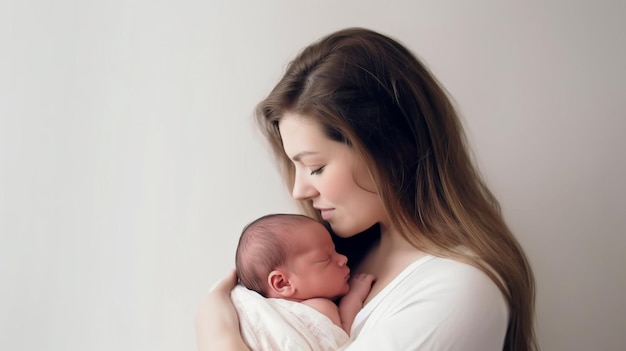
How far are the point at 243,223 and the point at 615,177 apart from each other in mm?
1135

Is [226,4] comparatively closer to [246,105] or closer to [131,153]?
[246,105]

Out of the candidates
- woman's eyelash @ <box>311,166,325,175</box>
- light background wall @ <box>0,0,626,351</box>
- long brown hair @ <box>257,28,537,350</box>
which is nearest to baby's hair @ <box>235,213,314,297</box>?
woman's eyelash @ <box>311,166,325,175</box>

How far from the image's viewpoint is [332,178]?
1328mm

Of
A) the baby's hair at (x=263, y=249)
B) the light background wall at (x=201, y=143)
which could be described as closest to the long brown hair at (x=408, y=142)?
the baby's hair at (x=263, y=249)

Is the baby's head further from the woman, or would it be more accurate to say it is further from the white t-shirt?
the white t-shirt

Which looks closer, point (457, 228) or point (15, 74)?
point (457, 228)

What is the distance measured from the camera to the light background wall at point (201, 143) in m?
1.69

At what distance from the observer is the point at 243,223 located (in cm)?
178

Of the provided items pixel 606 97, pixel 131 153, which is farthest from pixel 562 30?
pixel 131 153

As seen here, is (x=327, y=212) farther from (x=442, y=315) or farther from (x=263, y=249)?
(x=442, y=315)

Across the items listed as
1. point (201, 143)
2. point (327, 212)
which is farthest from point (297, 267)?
point (201, 143)

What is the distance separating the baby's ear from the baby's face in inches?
0.7

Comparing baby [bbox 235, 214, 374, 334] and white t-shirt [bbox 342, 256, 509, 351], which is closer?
white t-shirt [bbox 342, 256, 509, 351]

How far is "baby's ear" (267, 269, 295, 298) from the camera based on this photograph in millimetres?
1337
